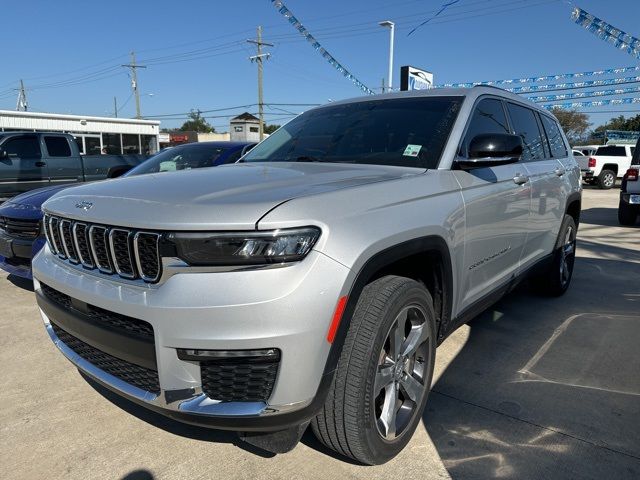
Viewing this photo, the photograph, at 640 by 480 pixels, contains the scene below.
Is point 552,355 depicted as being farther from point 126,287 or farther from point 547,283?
point 126,287

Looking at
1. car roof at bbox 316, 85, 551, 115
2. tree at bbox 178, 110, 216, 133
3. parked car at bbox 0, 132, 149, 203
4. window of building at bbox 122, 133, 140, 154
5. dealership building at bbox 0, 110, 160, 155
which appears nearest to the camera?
car roof at bbox 316, 85, 551, 115

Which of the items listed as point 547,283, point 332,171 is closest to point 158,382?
point 332,171

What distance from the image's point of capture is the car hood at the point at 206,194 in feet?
5.88

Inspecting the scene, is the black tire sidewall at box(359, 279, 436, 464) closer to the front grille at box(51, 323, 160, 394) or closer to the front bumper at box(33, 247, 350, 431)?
the front bumper at box(33, 247, 350, 431)

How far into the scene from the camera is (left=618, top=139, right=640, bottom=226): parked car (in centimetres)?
977

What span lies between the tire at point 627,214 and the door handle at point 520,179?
8.06m

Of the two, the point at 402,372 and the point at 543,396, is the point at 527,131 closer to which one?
the point at 543,396

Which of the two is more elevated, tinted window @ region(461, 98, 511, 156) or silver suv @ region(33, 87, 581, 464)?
tinted window @ region(461, 98, 511, 156)

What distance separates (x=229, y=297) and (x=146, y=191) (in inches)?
29.4

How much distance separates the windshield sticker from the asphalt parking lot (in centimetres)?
146

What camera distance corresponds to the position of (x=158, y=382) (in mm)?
1887

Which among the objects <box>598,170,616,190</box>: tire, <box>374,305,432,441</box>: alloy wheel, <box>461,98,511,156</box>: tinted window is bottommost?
<box>598,170,616,190</box>: tire

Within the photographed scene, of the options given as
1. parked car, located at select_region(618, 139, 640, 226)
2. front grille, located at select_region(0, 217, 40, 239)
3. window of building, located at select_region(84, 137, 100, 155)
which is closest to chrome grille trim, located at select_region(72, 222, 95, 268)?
front grille, located at select_region(0, 217, 40, 239)

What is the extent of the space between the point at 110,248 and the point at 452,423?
78.0 inches
